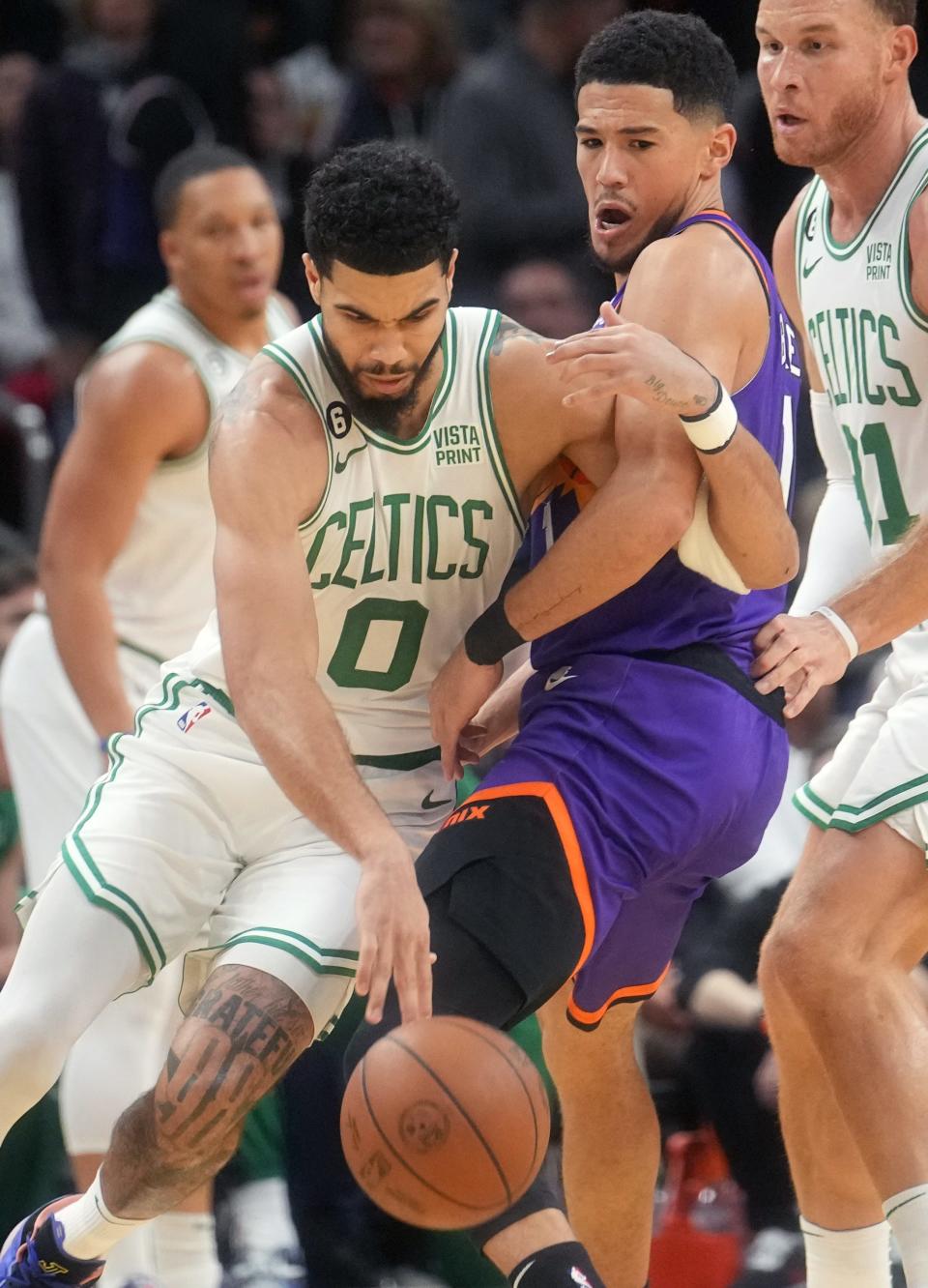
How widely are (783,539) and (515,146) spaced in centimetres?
439

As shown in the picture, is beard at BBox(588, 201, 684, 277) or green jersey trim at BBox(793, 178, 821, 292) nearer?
beard at BBox(588, 201, 684, 277)

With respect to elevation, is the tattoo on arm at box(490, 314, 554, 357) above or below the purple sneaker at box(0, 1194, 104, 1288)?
above

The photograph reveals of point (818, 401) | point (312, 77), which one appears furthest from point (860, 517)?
point (312, 77)

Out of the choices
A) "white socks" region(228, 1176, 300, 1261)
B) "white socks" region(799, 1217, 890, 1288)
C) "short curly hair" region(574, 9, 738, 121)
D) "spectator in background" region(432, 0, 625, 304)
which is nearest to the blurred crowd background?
A: "spectator in background" region(432, 0, 625, 304)

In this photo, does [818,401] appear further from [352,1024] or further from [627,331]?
[352,1024]

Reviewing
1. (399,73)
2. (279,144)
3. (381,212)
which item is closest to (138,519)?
(381,212)

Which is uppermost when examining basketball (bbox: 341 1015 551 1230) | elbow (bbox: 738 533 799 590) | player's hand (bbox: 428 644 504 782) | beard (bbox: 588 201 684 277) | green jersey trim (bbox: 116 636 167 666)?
beard (bbox: 588 201 684 277)

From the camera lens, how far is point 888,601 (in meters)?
4.29

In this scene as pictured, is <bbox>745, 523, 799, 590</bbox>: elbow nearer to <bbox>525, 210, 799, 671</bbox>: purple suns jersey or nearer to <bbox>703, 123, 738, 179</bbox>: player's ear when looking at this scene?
<bbox>525, 210, 799, 671</bbox>: purple suns jersey

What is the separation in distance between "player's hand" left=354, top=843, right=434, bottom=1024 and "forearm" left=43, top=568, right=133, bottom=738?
2.15 meters

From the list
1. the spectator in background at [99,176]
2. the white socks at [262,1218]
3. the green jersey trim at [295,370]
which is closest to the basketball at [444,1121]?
the green jersey trim at [295,370]

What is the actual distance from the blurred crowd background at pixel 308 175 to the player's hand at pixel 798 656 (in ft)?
5.96

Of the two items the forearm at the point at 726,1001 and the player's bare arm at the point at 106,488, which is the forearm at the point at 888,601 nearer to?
the forearm at the point at 726,1001

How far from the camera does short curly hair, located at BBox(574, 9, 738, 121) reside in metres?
4.32
